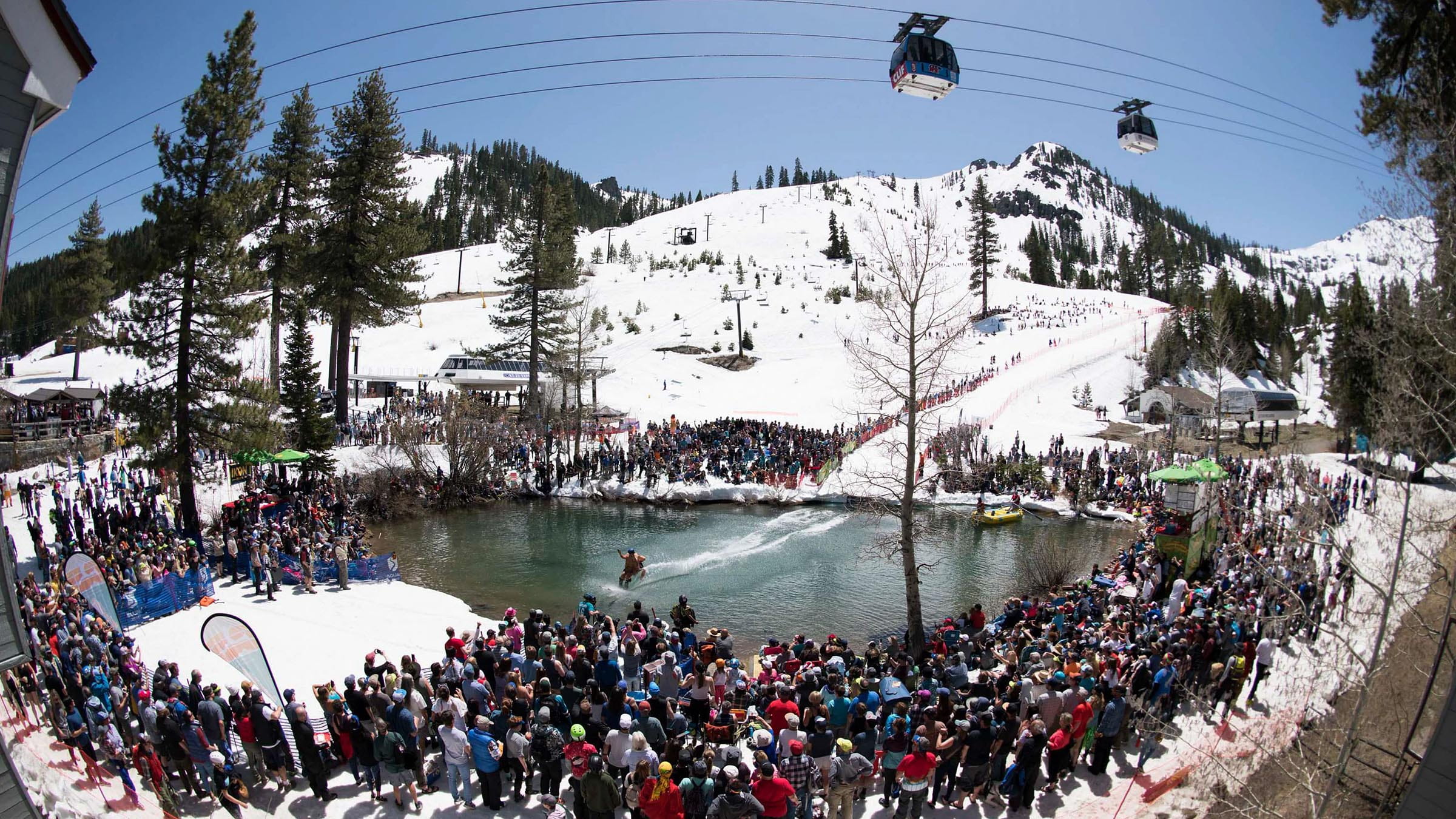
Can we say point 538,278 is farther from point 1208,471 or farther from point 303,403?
point 1208,471

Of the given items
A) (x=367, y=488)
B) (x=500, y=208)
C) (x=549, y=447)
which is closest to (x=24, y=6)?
(x=367, y=488)

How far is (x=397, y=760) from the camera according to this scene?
838 centimetres

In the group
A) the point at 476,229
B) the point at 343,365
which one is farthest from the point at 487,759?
the point at 476,229

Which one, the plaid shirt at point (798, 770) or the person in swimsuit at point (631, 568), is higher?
the plaid shirt at point (798, 770)

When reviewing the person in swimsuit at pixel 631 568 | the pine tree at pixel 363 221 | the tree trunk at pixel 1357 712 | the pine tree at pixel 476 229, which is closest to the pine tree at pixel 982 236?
the pine tree at pixel 363 221

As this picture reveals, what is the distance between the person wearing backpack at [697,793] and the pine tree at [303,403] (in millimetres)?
24685

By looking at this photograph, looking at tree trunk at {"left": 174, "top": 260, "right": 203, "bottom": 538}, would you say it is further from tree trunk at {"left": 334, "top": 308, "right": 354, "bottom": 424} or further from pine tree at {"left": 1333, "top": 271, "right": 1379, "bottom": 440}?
pine tree at {"left": 1333, "top": 271, "right": 1379, "bottom": 440}

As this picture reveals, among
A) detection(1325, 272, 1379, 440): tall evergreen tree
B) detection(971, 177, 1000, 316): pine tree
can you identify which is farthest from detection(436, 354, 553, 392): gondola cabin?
detection(971, 177, 1000, 316): pine tree

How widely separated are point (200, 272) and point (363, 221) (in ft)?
50.2

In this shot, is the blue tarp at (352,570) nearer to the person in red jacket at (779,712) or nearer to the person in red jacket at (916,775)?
the person in red jacket at (779,712)

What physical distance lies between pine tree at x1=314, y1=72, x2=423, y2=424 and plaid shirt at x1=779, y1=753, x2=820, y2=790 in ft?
101

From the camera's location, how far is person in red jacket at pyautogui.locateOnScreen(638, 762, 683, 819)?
7.23 metres

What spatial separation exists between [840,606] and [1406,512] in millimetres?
12367

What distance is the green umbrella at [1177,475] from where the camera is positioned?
61.6ft
